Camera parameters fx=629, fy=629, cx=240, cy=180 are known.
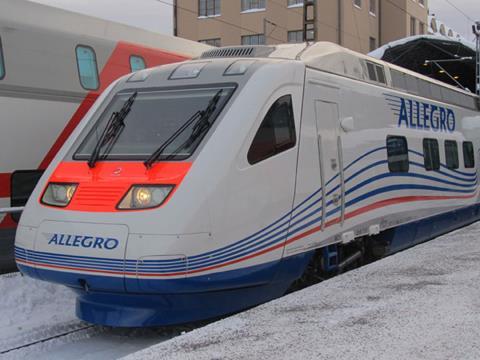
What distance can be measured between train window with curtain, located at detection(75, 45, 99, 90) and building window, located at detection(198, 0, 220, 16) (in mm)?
30250

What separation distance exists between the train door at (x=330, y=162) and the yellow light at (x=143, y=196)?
78.4 inches

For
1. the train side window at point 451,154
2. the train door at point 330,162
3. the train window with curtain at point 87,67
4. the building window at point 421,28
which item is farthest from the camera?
the building window at point 421,28

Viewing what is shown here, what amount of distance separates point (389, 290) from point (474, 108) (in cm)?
910

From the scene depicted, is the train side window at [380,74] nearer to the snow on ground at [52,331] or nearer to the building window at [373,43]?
the snow on ground at [52,331]

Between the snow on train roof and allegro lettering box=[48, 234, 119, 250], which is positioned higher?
the snow on train roof

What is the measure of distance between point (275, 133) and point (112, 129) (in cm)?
167

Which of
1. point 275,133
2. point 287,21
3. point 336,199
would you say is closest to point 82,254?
point 275,133

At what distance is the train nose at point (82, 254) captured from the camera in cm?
517

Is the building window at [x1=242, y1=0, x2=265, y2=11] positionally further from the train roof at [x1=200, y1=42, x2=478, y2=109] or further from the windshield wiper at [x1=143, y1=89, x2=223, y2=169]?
the windshield wiper at [x1=143, y1=89, x2=223, y2=169]

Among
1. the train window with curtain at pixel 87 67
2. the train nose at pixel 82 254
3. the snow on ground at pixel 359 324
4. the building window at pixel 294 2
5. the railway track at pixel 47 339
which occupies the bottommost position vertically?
the railway track at pixel 47 339

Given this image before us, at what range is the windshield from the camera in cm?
584

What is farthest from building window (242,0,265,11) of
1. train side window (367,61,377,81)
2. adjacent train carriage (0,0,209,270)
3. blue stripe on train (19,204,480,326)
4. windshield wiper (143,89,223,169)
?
blue stripe on train (19,204,480,326)

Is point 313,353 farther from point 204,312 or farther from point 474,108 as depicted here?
point 474,108


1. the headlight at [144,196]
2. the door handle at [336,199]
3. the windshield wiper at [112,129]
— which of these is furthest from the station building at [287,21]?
the headlight at [144,196]
